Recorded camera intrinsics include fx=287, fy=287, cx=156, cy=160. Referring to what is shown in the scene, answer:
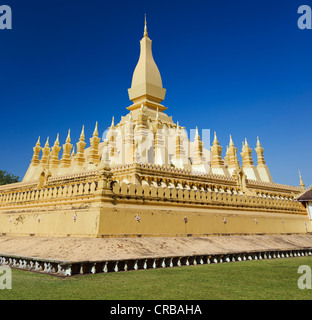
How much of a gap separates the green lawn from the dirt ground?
102 cm

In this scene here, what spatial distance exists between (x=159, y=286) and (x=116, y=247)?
139 inches

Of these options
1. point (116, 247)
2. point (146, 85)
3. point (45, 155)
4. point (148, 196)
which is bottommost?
point (116, 247)

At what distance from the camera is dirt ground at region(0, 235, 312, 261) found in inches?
340

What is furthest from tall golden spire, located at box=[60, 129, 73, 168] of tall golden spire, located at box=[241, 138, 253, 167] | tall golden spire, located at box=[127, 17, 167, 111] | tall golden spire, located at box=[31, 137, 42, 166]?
tall golden spire, located at box=[241, 138, 253, 167]

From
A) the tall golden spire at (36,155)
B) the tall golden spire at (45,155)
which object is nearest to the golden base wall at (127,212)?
the tall golden spire at (45,155)

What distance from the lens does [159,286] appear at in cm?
606

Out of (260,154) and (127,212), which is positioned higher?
(260,154)

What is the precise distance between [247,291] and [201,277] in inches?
65.7

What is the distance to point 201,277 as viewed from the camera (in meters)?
7.25

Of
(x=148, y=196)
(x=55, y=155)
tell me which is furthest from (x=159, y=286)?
(x=55, y=155)

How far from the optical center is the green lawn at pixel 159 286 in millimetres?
5293

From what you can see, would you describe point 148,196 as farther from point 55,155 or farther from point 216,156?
point 55,155

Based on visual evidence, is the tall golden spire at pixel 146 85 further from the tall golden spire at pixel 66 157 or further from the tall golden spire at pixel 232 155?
the tall golden spire at pixel 232 155

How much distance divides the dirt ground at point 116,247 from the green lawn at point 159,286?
3.34 ft
